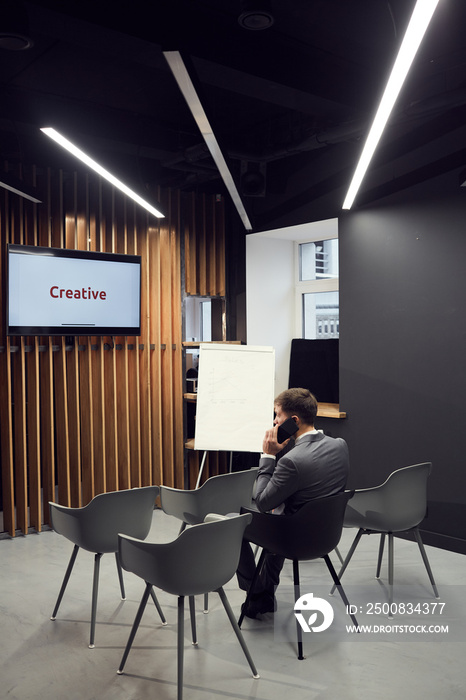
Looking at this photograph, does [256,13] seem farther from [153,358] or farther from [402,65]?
[153,358]

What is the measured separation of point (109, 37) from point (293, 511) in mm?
3094

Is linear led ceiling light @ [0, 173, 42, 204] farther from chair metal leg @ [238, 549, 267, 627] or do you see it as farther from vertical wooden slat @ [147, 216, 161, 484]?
chair metal leg @ [238, 549, 267, 627]

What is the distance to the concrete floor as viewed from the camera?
307 centimetres

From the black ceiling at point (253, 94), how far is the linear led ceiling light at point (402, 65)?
0.25 feet

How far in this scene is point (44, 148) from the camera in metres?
5.92

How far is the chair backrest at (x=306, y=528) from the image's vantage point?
3383 millimetres

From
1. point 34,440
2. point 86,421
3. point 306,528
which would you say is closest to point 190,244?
point 86,421

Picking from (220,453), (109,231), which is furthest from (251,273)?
(220,453)

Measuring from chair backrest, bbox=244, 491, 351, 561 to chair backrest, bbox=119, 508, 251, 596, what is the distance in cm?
39

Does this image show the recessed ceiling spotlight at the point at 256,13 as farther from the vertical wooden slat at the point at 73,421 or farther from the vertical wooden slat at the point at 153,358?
the vertical wooden slat at the point at 73,421

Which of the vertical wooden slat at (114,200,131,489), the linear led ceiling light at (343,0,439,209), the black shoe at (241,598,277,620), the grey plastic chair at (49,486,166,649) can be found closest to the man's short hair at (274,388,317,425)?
the grey plastic chair at (49,486,166,649)

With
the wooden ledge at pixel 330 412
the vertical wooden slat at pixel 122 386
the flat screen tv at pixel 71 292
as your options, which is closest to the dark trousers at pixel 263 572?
the wooden ledge at pixel 330 412

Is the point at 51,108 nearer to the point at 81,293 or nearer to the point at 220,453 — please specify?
the point at 81,293

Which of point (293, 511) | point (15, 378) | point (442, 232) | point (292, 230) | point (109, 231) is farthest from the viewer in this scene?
point (292, 230)
